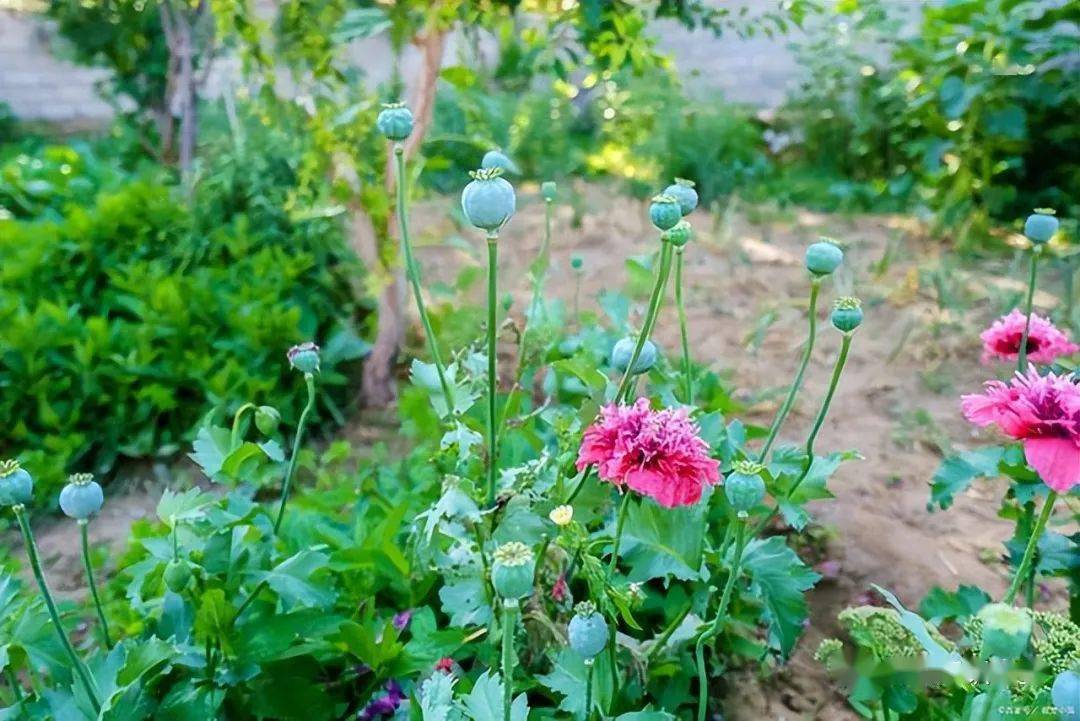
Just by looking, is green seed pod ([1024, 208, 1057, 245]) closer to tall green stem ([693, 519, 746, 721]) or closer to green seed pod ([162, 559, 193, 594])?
tall green stem ([693, 519, 746, 721])

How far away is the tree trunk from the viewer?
2.35 m

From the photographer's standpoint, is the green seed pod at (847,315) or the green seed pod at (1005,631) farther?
the green seed pod at (847,315)

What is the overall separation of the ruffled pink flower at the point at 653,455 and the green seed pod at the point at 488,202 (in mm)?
243

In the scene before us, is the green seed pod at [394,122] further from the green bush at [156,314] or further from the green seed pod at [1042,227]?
the green bush at [156,314]

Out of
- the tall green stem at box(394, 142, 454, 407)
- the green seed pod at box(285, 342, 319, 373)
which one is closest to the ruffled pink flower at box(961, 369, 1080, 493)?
the tall green stem at box(394, 142, 454, 407)

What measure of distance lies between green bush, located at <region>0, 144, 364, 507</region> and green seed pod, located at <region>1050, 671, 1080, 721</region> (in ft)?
6.50

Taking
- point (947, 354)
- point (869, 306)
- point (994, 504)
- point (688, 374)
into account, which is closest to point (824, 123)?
point (869, 306)

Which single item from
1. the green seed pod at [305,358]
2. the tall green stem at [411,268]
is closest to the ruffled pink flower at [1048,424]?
the tall green stem at [411,268]

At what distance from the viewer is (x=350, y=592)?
1371 millimetres

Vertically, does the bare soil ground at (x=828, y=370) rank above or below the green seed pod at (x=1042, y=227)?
below

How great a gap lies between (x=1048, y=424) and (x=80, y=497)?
3.30 feet

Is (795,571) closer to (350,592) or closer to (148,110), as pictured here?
(350,592)

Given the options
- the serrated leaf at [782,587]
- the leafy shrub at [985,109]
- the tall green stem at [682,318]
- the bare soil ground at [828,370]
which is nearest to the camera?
the serrated leaf at [782,587]

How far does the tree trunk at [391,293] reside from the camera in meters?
2.35
